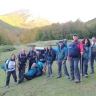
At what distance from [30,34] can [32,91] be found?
10926 centimetres

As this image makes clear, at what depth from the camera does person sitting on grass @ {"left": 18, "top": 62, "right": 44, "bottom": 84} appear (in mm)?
16219

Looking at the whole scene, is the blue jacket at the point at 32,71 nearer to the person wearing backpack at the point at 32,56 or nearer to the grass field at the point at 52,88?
the grass field at the point at 52,88

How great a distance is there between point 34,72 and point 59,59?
2924mm

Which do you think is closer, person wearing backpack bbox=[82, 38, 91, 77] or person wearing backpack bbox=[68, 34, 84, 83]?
person wearing backpack bbox=[68, 34, 84, 83]

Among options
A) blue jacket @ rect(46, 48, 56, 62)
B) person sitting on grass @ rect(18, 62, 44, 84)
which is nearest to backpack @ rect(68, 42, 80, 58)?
blue jacket @ rect(46, 48, 56, 62)

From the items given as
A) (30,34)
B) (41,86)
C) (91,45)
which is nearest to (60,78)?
(41,86)

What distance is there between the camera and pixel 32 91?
524 inches

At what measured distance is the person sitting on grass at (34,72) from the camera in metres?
16.2

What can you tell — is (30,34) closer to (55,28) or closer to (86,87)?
(55,28)

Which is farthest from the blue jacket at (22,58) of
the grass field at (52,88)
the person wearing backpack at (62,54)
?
the person wearing backpack at (62,54)

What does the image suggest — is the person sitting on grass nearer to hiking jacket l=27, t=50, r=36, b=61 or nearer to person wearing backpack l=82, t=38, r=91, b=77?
hiking jacket l=27, t=50, r=36, b=61

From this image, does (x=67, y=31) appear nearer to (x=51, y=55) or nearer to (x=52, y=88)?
(x=51, y=55)

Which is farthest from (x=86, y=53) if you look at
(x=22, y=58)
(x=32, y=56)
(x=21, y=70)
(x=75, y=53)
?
(x=21, y=70)

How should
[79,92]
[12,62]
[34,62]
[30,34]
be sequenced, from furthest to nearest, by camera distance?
[30,34]
[34,62]
[12,62]
[79,92]
